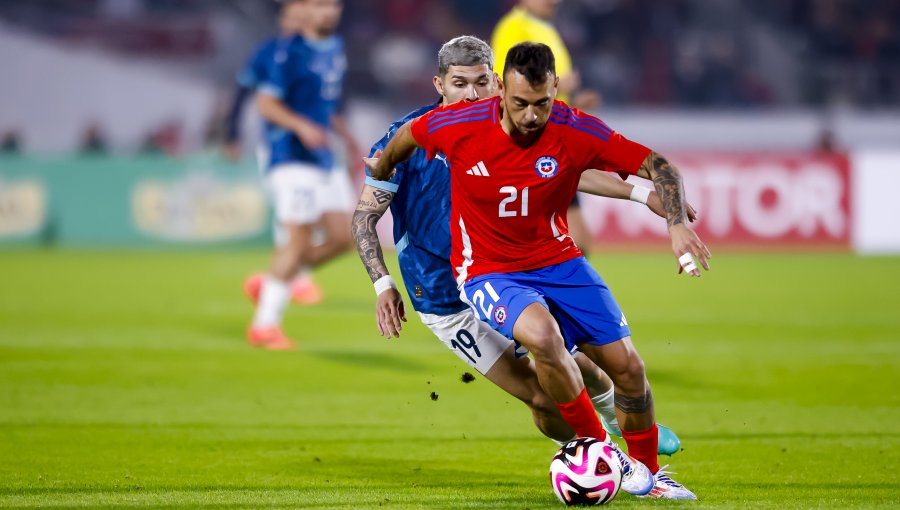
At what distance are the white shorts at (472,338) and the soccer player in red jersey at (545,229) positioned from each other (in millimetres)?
417

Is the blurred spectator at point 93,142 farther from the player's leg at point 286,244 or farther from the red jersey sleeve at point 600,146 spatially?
the red jersey sleeve at point 600,146

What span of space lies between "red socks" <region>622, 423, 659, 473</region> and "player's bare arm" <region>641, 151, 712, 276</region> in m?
0.79

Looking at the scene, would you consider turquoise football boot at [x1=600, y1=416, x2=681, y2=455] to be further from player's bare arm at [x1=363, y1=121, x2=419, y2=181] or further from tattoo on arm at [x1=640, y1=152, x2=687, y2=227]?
player's bare arm at [x1=363, y1=121, x2=419, y2=181]

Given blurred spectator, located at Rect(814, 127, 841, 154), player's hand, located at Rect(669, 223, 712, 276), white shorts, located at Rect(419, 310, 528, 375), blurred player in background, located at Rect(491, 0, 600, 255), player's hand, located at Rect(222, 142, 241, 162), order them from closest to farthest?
player's hand, located at Rect(669, 223, 712, 276)
white shorts, located at Rect(419, 310, 528, 375)
blurred player in background, located at Rect(491, 0, 600, 255)
player's hand, located at Rect(222, 142, 241, 162)
blurred spectator, located at Rect(814, 127, 841, 154)

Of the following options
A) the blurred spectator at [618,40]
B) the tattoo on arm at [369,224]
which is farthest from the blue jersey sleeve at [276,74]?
the blurred spectator at [618,40]

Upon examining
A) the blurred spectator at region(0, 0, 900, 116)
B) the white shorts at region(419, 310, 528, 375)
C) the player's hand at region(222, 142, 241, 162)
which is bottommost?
the white shorts at region(419, 310, 528, 375)

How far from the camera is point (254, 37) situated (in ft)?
77.7

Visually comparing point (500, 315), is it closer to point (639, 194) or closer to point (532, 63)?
point (639, 194)

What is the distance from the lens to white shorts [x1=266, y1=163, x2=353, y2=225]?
10.4 meters

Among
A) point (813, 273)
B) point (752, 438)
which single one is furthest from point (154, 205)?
point (752, 438)

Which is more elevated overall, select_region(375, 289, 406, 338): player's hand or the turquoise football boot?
select_region(375, 289, 406, 338): player's hand

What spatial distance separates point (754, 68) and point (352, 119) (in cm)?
724

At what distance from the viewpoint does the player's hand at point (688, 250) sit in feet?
15.9

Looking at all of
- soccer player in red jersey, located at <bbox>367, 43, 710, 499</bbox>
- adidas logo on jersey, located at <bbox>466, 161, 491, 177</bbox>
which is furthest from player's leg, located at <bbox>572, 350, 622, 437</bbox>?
adidas logo on jersey, located at <bbox>466, 161, 491, 177</bbox>
